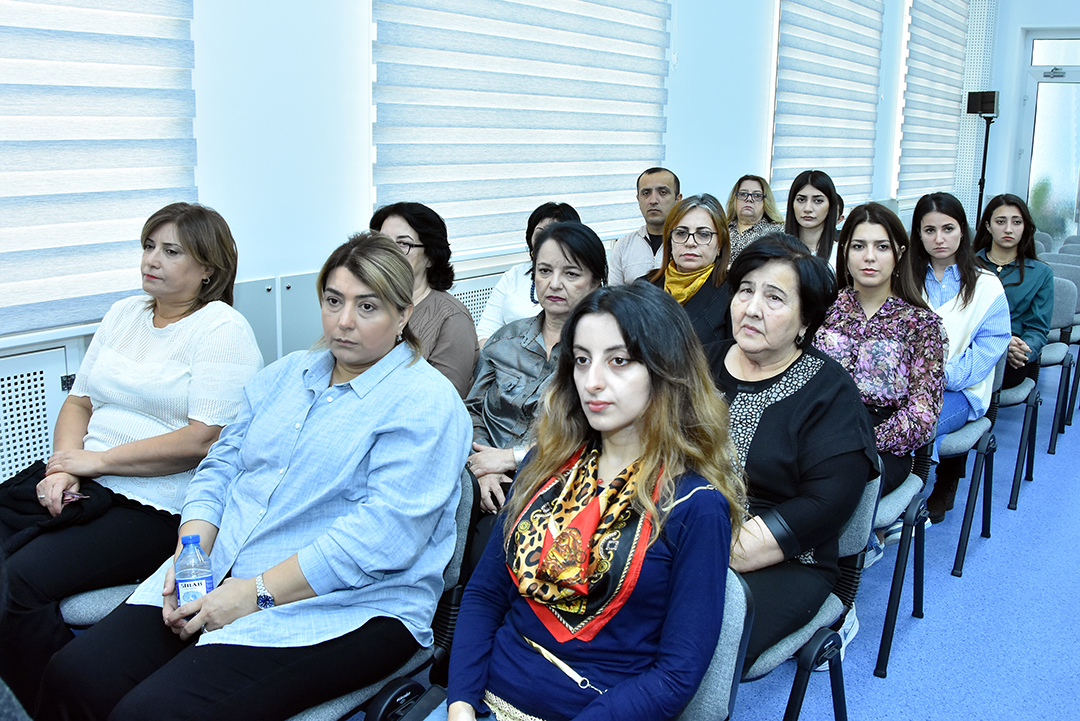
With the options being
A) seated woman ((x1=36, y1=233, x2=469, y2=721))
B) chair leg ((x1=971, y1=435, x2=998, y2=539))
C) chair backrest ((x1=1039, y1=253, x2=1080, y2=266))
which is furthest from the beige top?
chair backrest ((x1=1039, y1=253, x2=1080, y2=266))

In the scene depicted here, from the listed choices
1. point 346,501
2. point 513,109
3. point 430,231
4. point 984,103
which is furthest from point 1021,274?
point 984,103

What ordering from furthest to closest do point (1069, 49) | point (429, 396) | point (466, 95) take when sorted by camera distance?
point (1069, 49) → point (466, 95) → point (429, 396)

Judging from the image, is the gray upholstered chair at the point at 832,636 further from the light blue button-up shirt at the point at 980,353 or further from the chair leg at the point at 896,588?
the light blue button-up shirt at the point at 980,353

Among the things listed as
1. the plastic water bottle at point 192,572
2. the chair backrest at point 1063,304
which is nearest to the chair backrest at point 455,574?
the plastic water bottle at point 192,572

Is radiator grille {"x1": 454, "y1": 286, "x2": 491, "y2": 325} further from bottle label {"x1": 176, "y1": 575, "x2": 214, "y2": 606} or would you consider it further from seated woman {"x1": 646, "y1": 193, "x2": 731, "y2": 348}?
bottle label {"x1": 176, "y1": 575, "x2": 214, "y2": 606}

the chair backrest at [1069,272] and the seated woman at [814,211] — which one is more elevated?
the seated woman at [814,211]

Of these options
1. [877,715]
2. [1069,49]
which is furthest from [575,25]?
[1069,49]

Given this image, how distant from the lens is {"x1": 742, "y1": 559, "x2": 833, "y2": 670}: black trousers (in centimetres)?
197

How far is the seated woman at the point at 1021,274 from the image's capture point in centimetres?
444

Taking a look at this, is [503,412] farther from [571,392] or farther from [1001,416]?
[1001,416]

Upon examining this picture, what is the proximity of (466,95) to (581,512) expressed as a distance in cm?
285

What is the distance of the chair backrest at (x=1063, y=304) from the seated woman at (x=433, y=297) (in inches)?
146

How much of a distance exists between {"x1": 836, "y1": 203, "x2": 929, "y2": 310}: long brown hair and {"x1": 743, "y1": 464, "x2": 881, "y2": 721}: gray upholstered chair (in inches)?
42.7

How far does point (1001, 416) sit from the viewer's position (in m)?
5.62
